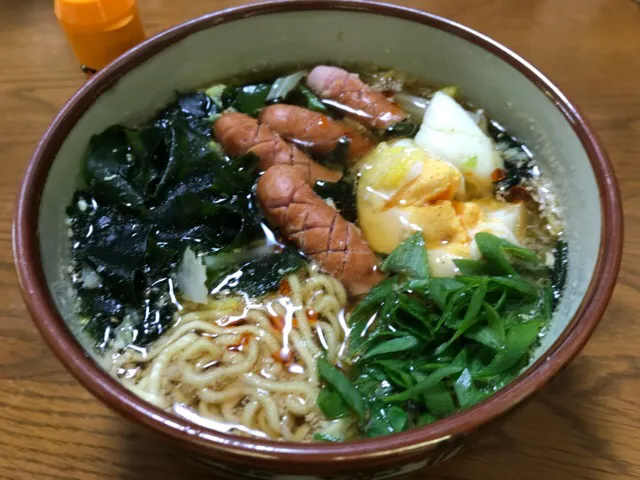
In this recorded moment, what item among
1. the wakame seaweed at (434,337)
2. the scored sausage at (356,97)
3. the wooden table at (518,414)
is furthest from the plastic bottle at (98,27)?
the wakame seaweed at (434,337)

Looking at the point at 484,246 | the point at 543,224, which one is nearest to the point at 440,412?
the point at 484,246

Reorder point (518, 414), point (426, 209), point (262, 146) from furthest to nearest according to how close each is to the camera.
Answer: point (262, 146) → point (426, 209) → point (518, 414)

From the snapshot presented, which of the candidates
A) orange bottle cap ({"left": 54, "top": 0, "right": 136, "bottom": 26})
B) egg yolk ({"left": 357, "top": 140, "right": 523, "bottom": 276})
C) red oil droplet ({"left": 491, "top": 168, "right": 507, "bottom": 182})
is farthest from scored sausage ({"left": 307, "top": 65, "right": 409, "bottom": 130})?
orange bottle cap ({"left": 54, "top": 0, "right": 136, "bottom": 26})

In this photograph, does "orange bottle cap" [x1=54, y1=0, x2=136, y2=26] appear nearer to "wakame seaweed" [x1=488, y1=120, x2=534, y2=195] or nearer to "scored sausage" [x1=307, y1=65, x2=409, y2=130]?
"scored sausage" [x1=307, y1=65, x2=409, y2=130]

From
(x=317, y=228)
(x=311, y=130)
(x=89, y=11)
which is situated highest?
(x=89, y=11)

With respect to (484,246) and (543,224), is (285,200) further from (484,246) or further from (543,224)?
(543,224)

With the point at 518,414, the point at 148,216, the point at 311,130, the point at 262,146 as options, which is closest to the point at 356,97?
the point at 311,130

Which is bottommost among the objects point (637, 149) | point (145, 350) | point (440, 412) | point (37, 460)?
point (37, 460)

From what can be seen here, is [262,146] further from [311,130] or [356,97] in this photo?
[356,97]
